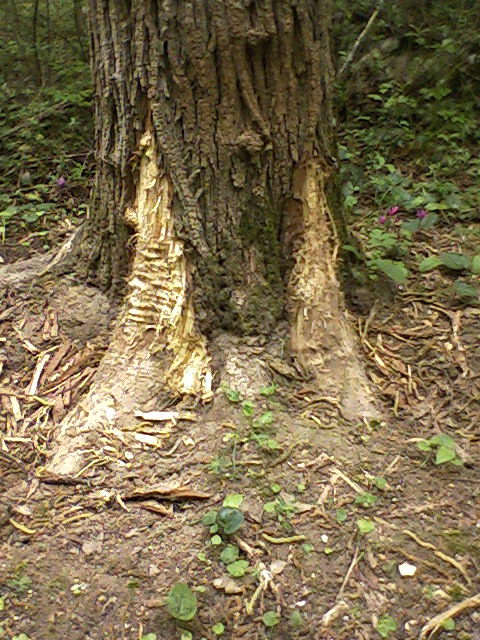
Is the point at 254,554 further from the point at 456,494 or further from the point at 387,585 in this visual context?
the point at 456,494

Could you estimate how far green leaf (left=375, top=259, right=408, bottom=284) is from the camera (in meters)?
3.20

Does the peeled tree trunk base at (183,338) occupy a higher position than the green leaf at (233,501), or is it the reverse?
the peeled tree trunk base at (183,338)

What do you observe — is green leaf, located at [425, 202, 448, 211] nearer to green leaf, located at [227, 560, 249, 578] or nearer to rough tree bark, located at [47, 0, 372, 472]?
rough tree bark, located at [47, 0, 372, 472]

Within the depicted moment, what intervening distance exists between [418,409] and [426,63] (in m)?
2.86

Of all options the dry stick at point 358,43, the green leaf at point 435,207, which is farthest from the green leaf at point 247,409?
the dry stick at point 358,43

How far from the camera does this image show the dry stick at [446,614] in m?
2.19

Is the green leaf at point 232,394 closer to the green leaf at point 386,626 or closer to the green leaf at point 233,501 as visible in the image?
the green leaf at point 233,501

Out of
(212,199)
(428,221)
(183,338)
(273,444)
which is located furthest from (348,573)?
(428,221)

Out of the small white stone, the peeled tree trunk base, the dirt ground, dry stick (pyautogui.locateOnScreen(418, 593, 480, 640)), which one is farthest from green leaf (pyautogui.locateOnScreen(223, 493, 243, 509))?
dry stick (pyautogui.locateOnScreen(418, 593, 480, 640))

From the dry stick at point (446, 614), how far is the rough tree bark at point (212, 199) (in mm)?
789

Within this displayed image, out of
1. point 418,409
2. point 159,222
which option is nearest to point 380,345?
point 418,409

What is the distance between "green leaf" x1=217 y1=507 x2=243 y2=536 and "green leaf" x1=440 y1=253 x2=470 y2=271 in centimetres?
160

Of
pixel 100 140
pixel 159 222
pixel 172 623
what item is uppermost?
pixel 100 140

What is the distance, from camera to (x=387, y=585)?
7.58 feet
